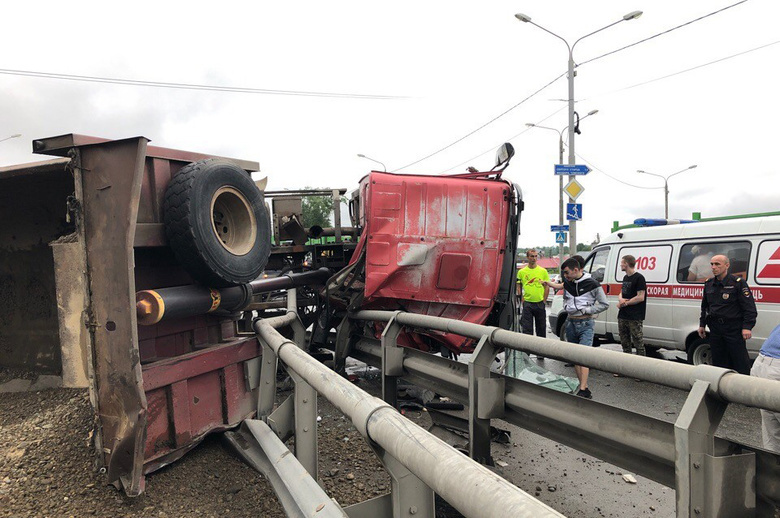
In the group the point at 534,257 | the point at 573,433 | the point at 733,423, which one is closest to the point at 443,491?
the point at 573,433

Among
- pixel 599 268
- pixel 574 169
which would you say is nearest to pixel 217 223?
pixel 599 268

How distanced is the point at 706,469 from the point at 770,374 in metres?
1.81

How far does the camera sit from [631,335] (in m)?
7.63

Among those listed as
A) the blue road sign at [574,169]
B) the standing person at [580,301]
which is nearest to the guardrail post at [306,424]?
the standing person at [580,301]

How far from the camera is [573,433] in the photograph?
106 inches

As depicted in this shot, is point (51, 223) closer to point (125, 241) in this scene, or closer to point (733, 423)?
point (125, 241)

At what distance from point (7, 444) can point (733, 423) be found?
246 inches

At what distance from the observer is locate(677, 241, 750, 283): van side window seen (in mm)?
6652

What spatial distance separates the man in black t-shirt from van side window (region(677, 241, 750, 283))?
59 cm

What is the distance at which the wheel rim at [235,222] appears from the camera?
3529 millimetres

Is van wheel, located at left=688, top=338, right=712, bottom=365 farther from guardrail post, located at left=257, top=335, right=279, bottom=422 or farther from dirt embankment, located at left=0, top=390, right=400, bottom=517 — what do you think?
guardrail post, located at left=257, top=335, right=279, bottom=422

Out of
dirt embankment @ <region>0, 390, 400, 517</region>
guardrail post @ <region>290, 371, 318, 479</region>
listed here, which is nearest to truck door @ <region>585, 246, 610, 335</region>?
dirt embankment @ <region>0, 390, 400, 517</region>

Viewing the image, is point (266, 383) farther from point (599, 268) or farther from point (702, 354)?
point (599, 268)

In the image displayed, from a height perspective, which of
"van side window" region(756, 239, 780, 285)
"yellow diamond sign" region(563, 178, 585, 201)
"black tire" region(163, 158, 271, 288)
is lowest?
"van side window" region(756, 239, 780, 285)
